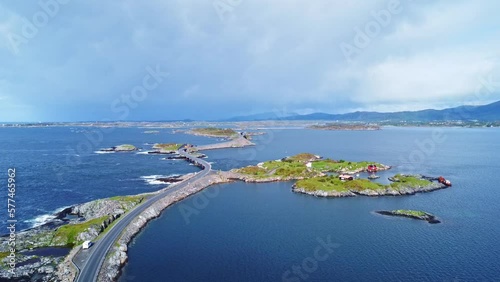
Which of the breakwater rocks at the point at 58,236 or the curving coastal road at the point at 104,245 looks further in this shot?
the breakwater rocks at the point at 58,236

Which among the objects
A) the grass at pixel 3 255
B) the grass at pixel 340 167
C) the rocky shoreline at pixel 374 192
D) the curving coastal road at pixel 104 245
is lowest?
the rocky shoreline at pixel 374 192

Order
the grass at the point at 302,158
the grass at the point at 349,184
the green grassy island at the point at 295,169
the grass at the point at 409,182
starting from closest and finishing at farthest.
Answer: the grass at the point at 349,184, the grass at the point at 409,182, the green grassy island at the point at 295,169, the grass at the point at 302,158

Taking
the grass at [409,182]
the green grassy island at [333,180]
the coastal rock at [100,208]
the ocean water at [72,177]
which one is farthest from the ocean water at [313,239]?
the ocean water at [72,177]

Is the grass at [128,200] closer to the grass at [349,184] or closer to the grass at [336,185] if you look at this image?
the grass at [349,184]

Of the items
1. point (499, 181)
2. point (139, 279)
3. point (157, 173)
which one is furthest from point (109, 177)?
point (499, 181)

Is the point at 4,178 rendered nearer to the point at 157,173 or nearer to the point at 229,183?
the point at 157,173

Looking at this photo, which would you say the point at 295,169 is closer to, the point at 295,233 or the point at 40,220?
the point at 295,233
